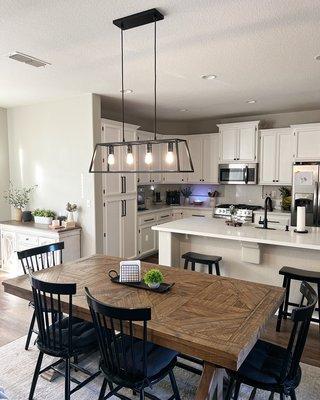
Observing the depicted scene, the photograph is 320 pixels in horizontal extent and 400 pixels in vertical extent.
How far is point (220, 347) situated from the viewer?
1.60 meters

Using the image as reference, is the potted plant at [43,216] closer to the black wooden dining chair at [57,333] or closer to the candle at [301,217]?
the black wooden dining chair at [57,333]

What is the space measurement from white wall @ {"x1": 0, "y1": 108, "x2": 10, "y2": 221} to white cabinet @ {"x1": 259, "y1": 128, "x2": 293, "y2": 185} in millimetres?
4724

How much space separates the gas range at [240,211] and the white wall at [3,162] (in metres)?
4.00

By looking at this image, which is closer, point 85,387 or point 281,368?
point 281,368

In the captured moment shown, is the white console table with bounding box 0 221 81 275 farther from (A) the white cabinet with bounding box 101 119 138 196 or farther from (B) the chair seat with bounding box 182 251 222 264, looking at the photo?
(B) the chair seat with bounding box 182 251 222 264

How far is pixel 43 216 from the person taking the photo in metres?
5.02

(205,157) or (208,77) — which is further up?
(208,77)

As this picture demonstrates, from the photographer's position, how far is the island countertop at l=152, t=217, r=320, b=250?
3.24 metres

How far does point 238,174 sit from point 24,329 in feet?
14.9

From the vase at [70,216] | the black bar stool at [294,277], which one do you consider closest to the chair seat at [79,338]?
the black bar stool at [294,277]

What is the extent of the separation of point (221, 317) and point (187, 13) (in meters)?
2.08

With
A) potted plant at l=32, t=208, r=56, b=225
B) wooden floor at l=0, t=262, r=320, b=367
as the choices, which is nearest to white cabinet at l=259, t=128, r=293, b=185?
wooden floor at l=0, t=262, r=320, b=367

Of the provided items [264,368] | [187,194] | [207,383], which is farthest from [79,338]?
[187,194]

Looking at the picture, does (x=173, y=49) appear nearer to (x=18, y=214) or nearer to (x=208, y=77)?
(x=208, y=77)
